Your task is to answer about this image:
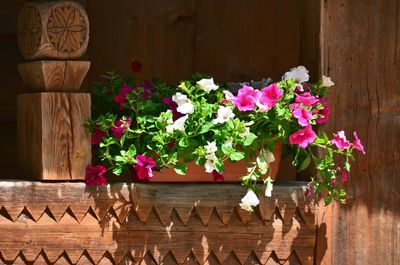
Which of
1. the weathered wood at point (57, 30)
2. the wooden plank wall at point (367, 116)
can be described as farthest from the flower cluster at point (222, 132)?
the weathered wood at point (57, 30)

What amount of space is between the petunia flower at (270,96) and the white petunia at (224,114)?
0.36 ft

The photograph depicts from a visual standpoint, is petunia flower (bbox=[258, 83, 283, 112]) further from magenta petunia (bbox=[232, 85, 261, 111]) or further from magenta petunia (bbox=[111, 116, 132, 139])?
magenta petunia (bbox=[111, 116, 132, 139])

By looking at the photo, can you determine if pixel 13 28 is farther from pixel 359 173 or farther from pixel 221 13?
pixel 359 173

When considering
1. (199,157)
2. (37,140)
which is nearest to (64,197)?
(37,140)

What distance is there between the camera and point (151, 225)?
4141 mm

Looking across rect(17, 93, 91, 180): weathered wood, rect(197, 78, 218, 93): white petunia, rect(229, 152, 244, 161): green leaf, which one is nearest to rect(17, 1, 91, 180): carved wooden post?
rect(17, 93, 91, 180): weathered wood

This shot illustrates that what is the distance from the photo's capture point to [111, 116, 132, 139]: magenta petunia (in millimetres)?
4074

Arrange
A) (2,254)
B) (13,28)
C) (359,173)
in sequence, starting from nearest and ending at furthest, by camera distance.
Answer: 1. (2,254)
2. (359,173)
3. (13,28)

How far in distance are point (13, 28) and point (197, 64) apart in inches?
31.8

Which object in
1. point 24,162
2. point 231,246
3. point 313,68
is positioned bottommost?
point 231,246

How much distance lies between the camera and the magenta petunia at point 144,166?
4.05 metres

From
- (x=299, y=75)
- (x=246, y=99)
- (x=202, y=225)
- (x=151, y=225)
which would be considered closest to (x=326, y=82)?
(x=299, y=75)

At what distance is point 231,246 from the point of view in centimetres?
421

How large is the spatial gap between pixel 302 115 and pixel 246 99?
20 cm
